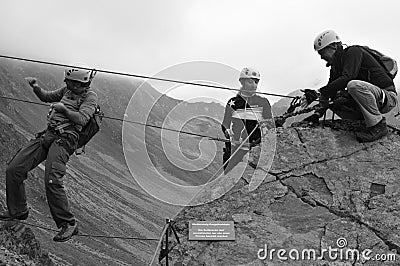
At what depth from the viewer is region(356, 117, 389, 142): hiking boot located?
31.3 ft

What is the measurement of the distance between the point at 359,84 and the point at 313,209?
2.31 m

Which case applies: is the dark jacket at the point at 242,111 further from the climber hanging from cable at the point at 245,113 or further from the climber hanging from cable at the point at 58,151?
the climber hanging from cable at the point at 58,151

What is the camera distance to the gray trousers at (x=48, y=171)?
24.8 feet

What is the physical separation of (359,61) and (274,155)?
2.16 meters

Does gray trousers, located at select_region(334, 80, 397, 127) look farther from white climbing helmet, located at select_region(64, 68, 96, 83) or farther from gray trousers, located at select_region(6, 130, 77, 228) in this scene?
gray trousers, located at select_region(6, 130, 77, 228)

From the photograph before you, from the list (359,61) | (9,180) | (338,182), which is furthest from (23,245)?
(359,61)

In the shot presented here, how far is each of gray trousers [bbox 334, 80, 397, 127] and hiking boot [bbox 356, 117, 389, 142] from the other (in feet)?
0.42

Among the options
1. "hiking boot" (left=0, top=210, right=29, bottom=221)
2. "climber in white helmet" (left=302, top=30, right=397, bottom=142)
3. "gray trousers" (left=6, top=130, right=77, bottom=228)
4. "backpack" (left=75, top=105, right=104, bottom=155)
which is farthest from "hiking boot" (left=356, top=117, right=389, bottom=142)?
"hiking boot" (left=0, top=210, right=29, bottom=221)

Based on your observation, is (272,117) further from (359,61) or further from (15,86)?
(15,86)

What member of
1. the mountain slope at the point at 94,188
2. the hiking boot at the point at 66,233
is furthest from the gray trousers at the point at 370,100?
the mountain slope at the point at 94,188

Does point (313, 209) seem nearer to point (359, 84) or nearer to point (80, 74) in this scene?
point (359, 84)

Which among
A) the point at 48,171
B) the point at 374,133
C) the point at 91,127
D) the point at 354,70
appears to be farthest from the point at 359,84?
the point at 48,171

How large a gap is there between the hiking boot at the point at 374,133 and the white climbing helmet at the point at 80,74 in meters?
4.82

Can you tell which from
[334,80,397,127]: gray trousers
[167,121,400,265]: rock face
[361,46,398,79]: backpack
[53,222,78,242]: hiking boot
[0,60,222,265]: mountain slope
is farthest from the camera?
[0,60,222,265]: mountain slope
